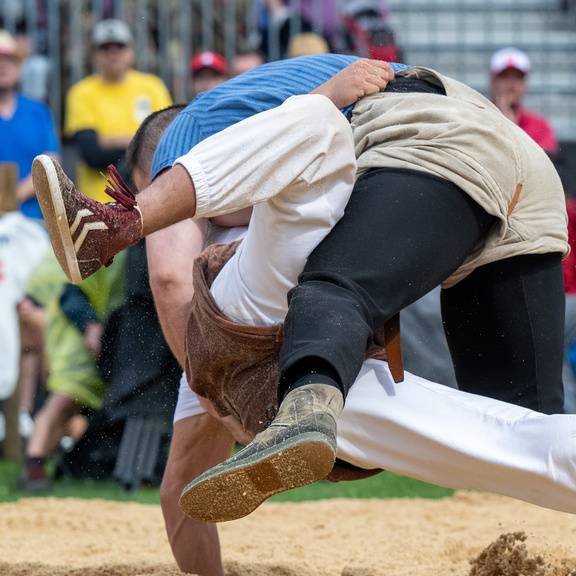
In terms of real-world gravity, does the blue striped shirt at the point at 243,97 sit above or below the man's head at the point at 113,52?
above

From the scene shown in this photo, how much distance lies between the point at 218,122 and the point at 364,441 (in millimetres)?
931

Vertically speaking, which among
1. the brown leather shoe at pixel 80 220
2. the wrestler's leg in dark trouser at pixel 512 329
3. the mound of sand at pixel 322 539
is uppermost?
the brown leather shoe at pixel 80 220

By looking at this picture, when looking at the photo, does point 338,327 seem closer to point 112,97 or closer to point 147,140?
point 147,140

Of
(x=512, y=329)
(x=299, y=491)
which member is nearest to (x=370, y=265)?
(x=512, y=329)

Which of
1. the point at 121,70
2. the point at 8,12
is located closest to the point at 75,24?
the point at 8,12

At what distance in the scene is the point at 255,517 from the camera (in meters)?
5.70

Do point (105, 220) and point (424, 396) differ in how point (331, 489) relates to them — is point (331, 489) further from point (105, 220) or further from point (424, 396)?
point (105, 220)

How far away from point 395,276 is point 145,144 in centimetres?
131

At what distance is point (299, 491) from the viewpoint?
6500mm

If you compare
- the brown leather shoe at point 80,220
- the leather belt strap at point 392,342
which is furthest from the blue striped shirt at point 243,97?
the leather belt strap at point 392,342

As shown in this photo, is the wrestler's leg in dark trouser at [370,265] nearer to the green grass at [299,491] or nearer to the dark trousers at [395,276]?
the dark trousers at [395,276]

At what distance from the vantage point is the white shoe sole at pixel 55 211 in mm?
2689

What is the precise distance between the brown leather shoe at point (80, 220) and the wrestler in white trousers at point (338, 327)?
0.55 feet

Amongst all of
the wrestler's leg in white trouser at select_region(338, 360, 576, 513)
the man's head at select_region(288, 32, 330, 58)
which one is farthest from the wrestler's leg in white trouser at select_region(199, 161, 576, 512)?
the man's head at select_region(288, 32, 330, 58)
